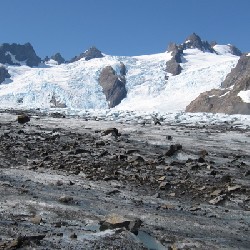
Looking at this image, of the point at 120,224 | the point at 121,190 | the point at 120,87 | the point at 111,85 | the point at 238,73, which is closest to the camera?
the point at 120,224

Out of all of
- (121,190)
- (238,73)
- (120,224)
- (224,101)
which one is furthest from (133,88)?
(120,224)

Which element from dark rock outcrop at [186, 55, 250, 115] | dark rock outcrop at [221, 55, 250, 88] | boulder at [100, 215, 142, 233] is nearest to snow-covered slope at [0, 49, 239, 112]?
dark rock outcrop at [221, 55, 250, 88]

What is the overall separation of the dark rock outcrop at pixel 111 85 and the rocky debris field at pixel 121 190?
175 metres

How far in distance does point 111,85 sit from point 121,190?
182710 mm

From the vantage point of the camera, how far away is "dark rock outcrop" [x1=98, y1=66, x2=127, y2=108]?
191m

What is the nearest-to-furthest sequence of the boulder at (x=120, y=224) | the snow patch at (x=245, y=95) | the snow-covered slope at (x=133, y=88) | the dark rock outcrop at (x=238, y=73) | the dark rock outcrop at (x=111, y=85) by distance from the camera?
1. the boulder at (x=120, y=224)
2. the snow patch at (x=245, y=95)
3. the snow-covered slope at (x=133, y=88)
4. the dark rock outcrop at (x=238, y=73)
5. the dark rock outcrop at (x=111, y=85)

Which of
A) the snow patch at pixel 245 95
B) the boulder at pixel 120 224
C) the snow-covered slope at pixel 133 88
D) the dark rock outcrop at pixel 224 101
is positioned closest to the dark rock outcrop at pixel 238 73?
the snow-covered slope at pixel 133 88

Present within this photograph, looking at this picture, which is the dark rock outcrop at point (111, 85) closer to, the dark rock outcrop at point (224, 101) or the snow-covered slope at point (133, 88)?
the snow-covered slope at point (133, 88)

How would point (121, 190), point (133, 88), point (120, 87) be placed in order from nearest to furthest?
point (121, 190) < point (133, 88) < point (120, 87)

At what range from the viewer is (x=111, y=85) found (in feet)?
623

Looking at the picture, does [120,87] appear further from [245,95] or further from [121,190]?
[121,190]

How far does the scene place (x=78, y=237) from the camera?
5.25 m

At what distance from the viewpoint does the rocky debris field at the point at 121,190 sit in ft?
18.2

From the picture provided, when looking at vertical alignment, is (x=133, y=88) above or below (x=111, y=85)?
below
